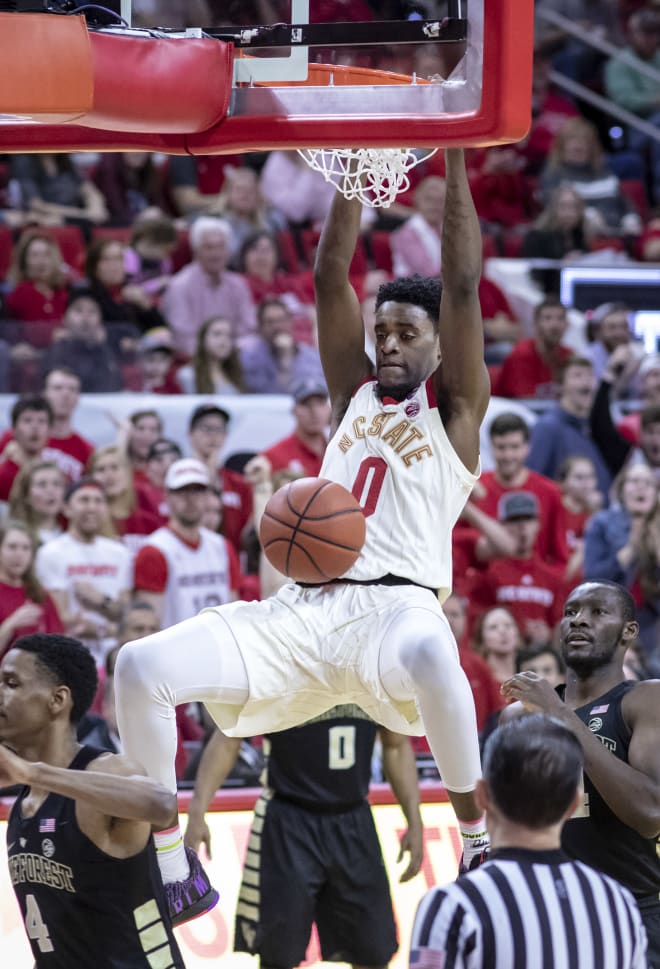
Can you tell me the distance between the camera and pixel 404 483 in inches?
211

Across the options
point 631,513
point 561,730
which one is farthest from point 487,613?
point 561,730

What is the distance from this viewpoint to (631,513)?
9.42m

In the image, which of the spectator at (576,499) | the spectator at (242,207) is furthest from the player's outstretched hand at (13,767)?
the spectator at (242,207)

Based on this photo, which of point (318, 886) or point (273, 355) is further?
point (273, 355)

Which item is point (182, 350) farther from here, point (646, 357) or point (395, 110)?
point (395, 110)

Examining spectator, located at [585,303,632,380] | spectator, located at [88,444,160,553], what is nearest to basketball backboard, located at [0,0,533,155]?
spectator, located at [88,444,160,553]

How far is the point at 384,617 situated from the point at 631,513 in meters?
4.59

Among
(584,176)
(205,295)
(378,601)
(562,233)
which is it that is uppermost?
(584,176)

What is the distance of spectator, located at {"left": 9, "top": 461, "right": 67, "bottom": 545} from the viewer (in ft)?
28.8

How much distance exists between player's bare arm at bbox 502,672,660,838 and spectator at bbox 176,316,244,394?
5.62 metres

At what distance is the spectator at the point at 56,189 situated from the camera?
11.9m

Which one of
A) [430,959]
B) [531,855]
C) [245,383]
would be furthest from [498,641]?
[430,959]

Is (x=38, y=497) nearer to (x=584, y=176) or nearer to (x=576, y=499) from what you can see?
(x=576, y=499)

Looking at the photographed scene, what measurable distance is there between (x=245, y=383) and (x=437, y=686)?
19.1 feet
